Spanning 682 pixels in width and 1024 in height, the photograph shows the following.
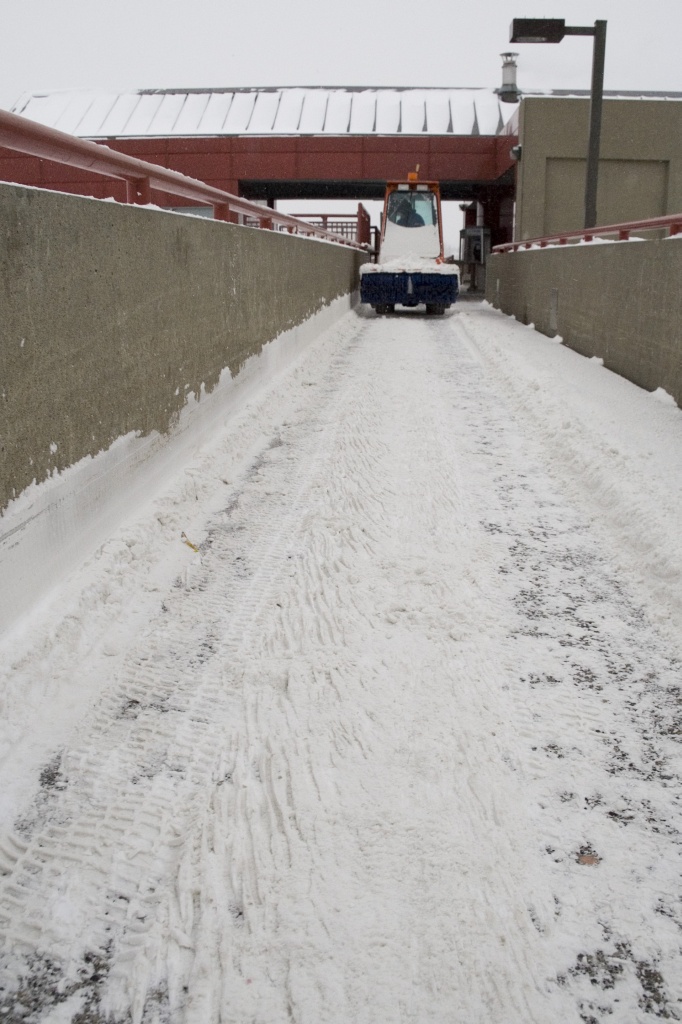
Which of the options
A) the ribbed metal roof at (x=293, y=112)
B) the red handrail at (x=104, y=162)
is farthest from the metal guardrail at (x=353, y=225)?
the red handrail at (x=104, y=162)

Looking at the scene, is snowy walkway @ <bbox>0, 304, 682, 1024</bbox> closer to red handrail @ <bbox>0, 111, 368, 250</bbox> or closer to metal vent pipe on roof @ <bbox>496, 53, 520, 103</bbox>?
red handrail @ <bbox>0, 111, 368, 250</bbox>

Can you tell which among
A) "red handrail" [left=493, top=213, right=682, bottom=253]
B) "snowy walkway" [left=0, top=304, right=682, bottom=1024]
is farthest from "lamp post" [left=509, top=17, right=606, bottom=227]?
"snowy walkway" [left=0, top=304, right=682, bottom=1024]

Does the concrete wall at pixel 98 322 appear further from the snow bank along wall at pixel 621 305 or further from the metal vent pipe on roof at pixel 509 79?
the metal vent pipe on roof at pixel 509 79

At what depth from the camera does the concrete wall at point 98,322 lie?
2859 millimetres

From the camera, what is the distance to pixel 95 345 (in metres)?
3.59

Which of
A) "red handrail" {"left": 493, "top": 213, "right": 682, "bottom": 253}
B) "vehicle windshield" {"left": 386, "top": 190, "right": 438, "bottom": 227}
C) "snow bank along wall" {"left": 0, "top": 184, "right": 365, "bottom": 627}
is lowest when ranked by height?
"snow bank along wall" {"left": 0, "top": 184, "right": 365, "bottom": 627}

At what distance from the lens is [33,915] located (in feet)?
6.05

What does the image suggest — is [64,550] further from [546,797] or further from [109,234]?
[546,797]

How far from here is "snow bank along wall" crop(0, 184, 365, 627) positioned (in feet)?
9.40

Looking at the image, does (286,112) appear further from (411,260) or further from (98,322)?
(98,322)

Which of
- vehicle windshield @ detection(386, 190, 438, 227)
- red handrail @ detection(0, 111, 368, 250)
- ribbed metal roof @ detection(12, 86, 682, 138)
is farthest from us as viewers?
ribbed metal roof @ detection(12, 86, 682, 138)

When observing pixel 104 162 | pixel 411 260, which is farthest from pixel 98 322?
pixel 411 260

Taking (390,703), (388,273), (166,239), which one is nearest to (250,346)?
(166,239)

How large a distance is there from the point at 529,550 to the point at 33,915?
271 centimetres
